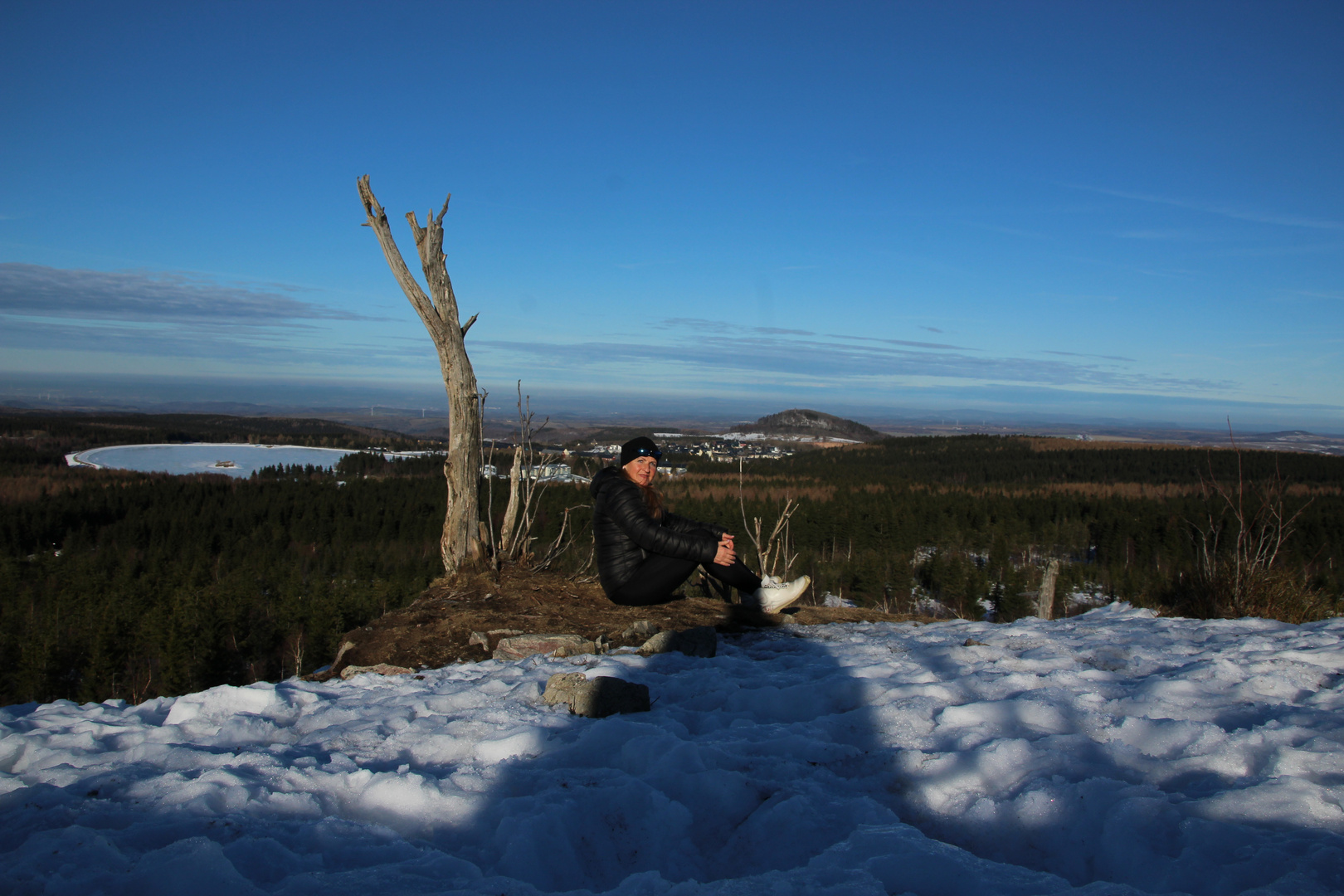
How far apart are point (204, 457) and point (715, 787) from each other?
73.2 meters

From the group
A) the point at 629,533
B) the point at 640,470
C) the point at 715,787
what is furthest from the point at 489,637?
the point at 715,787

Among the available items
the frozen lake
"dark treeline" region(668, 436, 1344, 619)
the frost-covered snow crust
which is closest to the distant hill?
"dark treeline" region(668, 436, 1344, 619)

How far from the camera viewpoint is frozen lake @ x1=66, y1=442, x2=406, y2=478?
55.8 metres

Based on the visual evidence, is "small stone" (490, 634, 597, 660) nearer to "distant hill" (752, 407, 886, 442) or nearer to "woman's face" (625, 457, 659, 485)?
"woman's face" (625, 457, 659, 485)

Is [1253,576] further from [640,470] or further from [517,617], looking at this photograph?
[517,617]

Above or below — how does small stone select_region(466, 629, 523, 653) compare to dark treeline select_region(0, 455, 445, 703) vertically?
above

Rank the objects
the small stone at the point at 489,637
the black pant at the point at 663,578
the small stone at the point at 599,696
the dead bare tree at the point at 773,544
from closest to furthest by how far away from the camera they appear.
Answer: the small stone at the point at 599,696 < the small stone at the point at 489,637 < the black pant at the point at 663,578 < the dead bare tree at the point at 773,544

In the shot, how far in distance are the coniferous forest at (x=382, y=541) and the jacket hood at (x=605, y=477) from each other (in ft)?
9.38

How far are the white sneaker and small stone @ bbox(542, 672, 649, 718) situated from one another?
293 cm

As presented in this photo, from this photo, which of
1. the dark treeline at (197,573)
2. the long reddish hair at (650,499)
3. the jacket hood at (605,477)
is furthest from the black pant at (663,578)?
the dark treeline at (197,573)

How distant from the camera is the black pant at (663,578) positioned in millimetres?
6281

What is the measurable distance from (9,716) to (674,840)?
11.5 ft

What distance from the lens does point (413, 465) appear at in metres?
64.7

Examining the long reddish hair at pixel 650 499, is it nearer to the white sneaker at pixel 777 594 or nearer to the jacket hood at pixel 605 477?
the jacket hood at pixel 605 477
